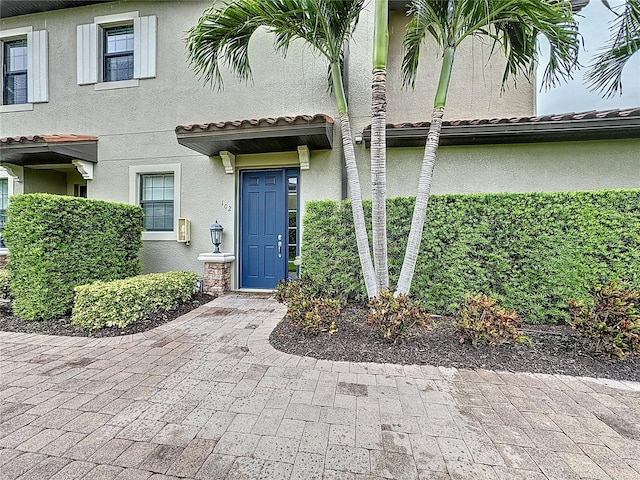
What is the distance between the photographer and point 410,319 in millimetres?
3523

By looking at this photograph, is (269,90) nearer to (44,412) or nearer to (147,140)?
(147,140)

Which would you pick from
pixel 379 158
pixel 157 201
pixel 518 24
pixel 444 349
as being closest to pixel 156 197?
pixel 157 201

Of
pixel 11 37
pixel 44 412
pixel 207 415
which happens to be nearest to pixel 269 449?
pixel 207 415

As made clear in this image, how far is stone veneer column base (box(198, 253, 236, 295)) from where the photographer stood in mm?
6129

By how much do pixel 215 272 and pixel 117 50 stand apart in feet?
19.6

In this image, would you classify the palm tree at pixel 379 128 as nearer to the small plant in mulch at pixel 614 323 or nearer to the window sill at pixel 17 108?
the small plant in mulch at pixel 614 323

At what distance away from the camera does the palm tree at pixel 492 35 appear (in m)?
3.46

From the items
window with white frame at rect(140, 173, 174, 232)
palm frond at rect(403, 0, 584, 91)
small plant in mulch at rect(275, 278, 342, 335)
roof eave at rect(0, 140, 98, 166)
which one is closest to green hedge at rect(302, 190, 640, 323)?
small plant in mulch at rect(275, 278, 342, 335)

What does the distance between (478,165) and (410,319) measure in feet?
12.6

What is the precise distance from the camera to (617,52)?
4422mm

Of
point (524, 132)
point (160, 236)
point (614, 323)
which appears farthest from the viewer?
point (160, 236)

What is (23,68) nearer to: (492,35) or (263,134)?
(263,134)

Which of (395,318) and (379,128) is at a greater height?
(379,128)

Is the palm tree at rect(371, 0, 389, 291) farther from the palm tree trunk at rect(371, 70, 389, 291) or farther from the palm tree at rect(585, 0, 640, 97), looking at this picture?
the palm tree at rect(585, 0, 640, 97)
